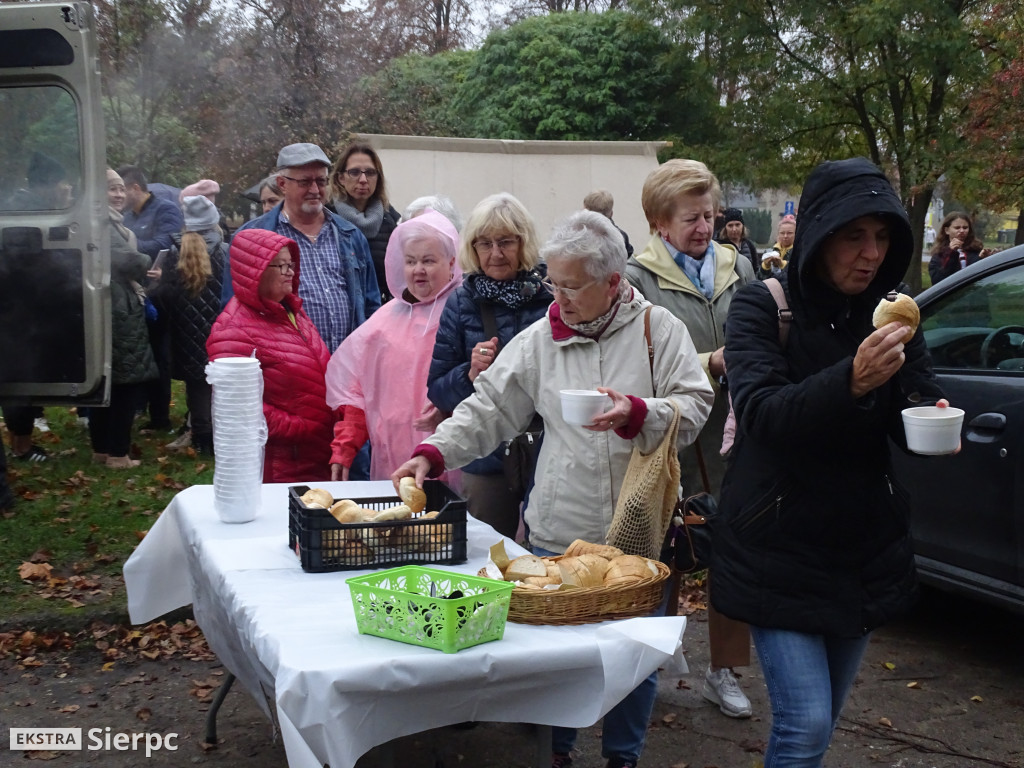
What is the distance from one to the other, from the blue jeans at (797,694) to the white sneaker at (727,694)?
1.66 meters

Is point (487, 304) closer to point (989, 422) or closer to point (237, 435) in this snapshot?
point (237, 435)

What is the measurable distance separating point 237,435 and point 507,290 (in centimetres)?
113

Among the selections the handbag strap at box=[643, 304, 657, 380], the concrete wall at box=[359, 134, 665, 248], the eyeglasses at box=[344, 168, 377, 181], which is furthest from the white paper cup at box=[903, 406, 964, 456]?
the concrete wall at box=[359, 134, 665, 248]

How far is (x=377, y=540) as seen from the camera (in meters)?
2.84

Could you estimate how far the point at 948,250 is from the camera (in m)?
11.4

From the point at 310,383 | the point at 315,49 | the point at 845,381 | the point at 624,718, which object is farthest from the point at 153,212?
the point at 315,49

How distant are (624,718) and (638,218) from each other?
12737 millimetres

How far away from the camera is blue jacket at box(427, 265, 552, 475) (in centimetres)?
390

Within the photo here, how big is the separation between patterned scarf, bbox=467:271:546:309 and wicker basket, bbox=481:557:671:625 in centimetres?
159

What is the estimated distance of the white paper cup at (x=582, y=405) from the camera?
281cm

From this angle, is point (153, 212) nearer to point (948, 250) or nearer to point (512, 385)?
point (512, 385)

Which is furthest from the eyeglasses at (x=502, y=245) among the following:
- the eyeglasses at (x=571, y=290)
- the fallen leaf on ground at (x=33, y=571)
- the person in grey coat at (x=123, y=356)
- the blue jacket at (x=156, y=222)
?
the blue jacket at (x=156, y=222)

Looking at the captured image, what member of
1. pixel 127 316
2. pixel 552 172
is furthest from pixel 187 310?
pixel 552 172

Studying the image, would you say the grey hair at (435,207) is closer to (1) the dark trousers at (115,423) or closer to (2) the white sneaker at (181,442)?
(1) the dark trousers at (115,423)
